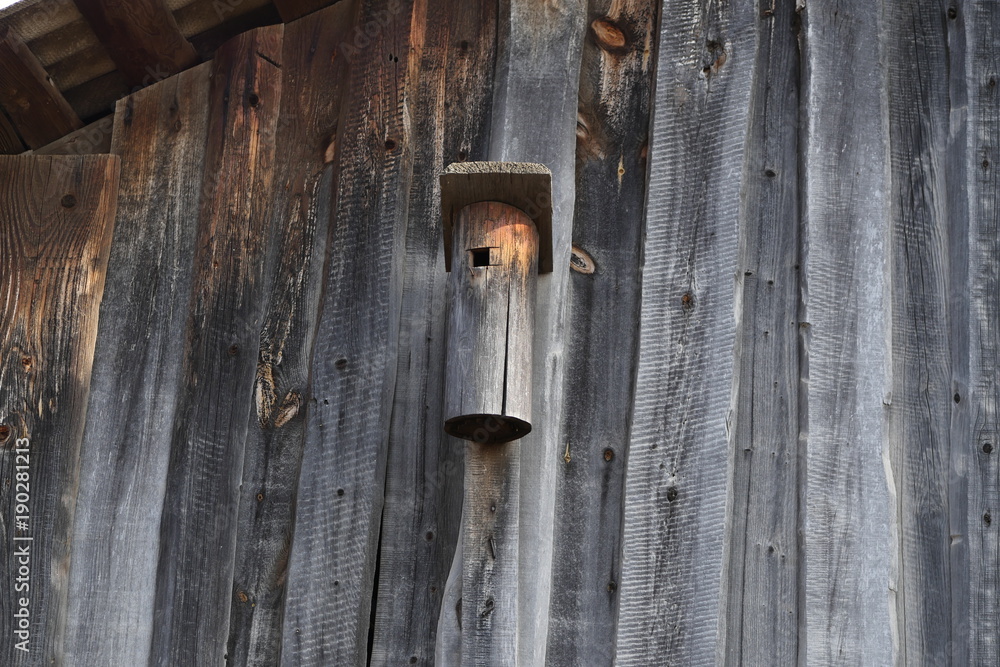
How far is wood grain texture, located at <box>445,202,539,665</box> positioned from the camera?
3174 millimetres

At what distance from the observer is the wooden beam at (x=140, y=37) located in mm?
3779

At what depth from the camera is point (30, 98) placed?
383cm

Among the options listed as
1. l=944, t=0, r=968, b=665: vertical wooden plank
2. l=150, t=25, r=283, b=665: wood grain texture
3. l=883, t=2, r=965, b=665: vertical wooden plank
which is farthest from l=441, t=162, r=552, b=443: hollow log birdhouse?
l=944, t=0, r=968, b=665: vertical wooden plank

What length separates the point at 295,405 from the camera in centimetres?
362

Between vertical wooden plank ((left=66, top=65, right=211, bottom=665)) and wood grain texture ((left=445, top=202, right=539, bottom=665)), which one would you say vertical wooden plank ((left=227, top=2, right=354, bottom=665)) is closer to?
vertical wooden plank ((left=66, top=65, right=211, bottom=665))

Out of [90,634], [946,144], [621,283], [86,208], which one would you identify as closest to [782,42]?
[946,144]

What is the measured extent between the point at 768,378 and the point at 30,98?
2345mm

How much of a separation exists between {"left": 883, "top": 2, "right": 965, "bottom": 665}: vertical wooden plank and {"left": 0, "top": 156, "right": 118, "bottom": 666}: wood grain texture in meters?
2.28

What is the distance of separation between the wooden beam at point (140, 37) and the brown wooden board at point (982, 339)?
2415mm

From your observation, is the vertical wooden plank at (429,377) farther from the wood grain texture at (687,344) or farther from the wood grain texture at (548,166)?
the wood grain texture at (687,344)

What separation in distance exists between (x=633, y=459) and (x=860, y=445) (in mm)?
618

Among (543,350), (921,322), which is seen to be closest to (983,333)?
(921,322)

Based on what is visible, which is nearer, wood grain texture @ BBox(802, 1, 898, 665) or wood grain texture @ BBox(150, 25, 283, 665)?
wood grain texture @ BBox(802, 1, 898, 665)

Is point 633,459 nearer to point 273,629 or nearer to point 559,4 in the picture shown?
point 273,629
